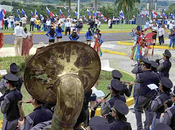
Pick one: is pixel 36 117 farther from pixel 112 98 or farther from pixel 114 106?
pixel 112 98

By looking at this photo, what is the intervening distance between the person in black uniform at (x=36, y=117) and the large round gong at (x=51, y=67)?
2.93 ft

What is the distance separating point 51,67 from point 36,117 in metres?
1.14

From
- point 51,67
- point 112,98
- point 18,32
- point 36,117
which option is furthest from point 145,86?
point 18,32

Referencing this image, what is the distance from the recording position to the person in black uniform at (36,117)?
386 centimetres

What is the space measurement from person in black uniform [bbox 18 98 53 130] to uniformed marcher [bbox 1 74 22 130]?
88cm

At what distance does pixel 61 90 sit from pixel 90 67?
947mm

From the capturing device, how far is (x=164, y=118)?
4.66 meters

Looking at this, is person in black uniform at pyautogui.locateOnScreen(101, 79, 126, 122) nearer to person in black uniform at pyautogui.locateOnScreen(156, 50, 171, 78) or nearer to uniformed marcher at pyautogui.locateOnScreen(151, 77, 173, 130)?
uniformed marcher at pyautogui.locateOnScreen(151, 77, 173, 130)

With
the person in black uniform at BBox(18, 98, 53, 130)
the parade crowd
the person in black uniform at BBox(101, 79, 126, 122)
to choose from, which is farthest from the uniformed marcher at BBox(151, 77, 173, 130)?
the person in black uniform at BBox(18, 98, 53, 130)

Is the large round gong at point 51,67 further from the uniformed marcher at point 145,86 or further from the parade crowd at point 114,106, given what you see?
the uniformed marcher at point 145,86

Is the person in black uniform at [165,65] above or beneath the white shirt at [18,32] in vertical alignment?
beneath

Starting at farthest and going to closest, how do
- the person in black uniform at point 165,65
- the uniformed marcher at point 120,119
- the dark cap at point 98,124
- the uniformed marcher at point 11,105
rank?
the person in black uniform at point 165,65 < the uniformed marcher at point 11,105 < the uniformed marcher at point 120,119 < the dark cap at point 98,124

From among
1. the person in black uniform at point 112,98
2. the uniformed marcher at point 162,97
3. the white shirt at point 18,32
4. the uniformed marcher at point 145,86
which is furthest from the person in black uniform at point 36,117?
the white shirt at point 18,32

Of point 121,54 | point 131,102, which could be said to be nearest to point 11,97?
point 131,102
